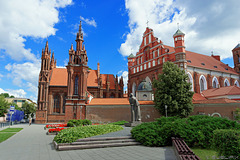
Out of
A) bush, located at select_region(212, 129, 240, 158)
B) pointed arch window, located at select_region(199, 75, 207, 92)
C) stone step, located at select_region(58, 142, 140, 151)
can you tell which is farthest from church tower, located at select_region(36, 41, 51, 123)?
bush, located at select_region(212, 129, 240, 158)

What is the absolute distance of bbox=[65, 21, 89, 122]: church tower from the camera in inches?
1193

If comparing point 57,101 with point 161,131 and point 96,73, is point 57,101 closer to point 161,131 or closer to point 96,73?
point 96,73

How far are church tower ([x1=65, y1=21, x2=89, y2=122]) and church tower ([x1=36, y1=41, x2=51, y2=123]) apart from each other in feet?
42.6

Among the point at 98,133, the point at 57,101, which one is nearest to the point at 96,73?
the point at 57,101

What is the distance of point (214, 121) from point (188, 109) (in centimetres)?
1738

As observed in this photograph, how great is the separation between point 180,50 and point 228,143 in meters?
29.2

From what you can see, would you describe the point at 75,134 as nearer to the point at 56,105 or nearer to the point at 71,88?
the point at 71,88

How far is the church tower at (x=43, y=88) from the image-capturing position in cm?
3972

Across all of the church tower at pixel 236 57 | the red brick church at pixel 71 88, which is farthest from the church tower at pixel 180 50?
the church tower at pixel 236 57

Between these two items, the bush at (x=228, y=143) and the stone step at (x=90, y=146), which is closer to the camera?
the bush at (x=228, y=143)

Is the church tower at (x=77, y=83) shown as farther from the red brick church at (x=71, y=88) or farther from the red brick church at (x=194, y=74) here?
the red brick church at (x=194, y=74)

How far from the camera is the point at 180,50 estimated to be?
107 ft

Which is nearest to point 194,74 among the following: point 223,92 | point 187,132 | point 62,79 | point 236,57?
point 223,92

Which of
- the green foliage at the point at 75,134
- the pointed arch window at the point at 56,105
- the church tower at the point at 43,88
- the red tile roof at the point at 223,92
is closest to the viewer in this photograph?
the green foliage at the point at 75,134
